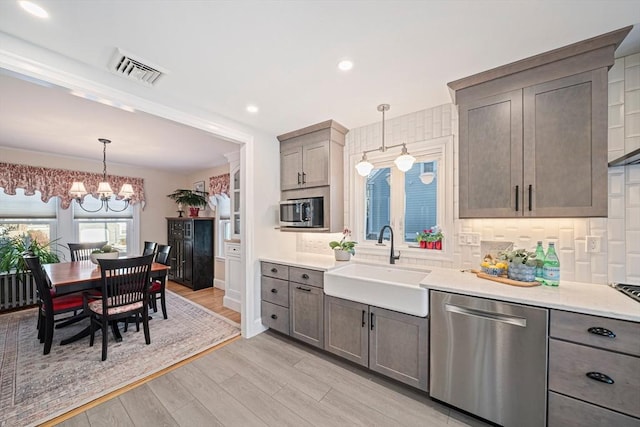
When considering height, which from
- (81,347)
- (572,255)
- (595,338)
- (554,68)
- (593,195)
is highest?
(554,68)

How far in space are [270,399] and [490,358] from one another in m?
1.58

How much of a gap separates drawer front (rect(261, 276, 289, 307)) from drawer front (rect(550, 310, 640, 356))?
2167 millimetres

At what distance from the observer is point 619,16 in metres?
1.33

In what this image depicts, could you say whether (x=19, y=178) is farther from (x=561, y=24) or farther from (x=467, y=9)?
(x=561, y=24)

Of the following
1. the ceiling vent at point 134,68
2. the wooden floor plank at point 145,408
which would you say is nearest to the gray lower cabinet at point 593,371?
the wooden floor plank at point 145,408

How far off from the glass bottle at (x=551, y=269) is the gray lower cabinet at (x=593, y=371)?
1.45ft

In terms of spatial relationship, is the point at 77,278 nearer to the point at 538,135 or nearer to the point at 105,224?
the point at 105,224

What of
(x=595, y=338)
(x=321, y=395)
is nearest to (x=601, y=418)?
(x=595, y=338)

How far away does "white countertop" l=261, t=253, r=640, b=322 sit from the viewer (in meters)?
1.29

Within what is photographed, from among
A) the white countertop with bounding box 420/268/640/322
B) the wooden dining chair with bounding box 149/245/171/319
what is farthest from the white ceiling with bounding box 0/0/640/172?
the wooden dining chair with bounding box 149/245/171/319

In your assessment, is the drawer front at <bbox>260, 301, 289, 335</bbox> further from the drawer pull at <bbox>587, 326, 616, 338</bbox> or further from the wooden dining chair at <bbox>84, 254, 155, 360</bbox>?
the drawer pull at <bbox>587, 326, 616, 338</bbox>

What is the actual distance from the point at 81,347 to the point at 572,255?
4.60m

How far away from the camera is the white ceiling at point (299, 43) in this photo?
1280 mm

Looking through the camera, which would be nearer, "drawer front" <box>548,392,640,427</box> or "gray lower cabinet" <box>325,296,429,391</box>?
"drawer front" <box>548,392,640,427</box>
